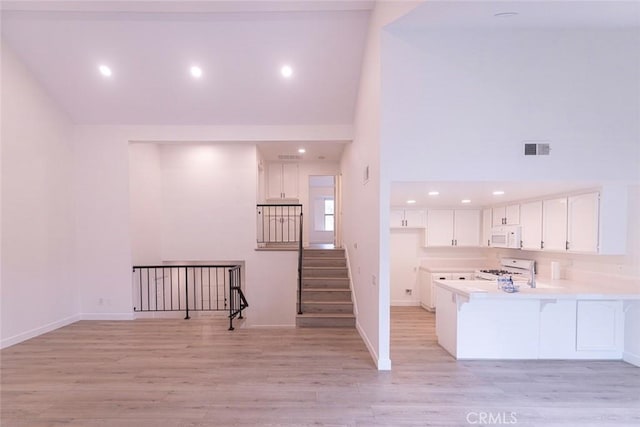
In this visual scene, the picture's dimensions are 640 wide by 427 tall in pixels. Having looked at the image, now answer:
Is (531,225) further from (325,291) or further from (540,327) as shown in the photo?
(325,291)

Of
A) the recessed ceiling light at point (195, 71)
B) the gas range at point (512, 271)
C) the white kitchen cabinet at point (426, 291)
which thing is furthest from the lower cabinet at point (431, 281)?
the recessed ceiling light at point (195, 71)

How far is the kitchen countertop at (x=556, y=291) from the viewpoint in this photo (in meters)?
3.62

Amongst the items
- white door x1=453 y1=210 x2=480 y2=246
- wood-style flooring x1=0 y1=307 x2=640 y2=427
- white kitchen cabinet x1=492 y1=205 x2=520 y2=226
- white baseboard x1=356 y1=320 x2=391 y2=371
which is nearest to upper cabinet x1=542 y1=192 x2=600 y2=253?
white kitchen cabinet x1=492 y1=205 x2=520 y2=226

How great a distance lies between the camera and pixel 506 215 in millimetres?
5602

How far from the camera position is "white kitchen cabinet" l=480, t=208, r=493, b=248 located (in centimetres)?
609

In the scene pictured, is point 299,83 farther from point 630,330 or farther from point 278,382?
point 630,330

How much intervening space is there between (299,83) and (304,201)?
4195 mm

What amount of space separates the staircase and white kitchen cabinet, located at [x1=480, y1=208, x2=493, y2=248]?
296 centimetres

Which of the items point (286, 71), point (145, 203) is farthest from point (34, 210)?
point (286, 71)

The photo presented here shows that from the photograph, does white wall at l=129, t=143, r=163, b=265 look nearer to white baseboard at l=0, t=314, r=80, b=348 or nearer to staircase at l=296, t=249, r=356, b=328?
white baseboard at l=0, t=314, r=80, b=348

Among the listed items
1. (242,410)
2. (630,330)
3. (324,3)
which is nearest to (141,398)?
(242,410)

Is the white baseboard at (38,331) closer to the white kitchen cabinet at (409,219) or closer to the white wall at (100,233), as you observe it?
the white wall at (100,233)

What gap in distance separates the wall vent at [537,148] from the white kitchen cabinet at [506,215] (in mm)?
2053

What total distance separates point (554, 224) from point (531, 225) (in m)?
0.46
